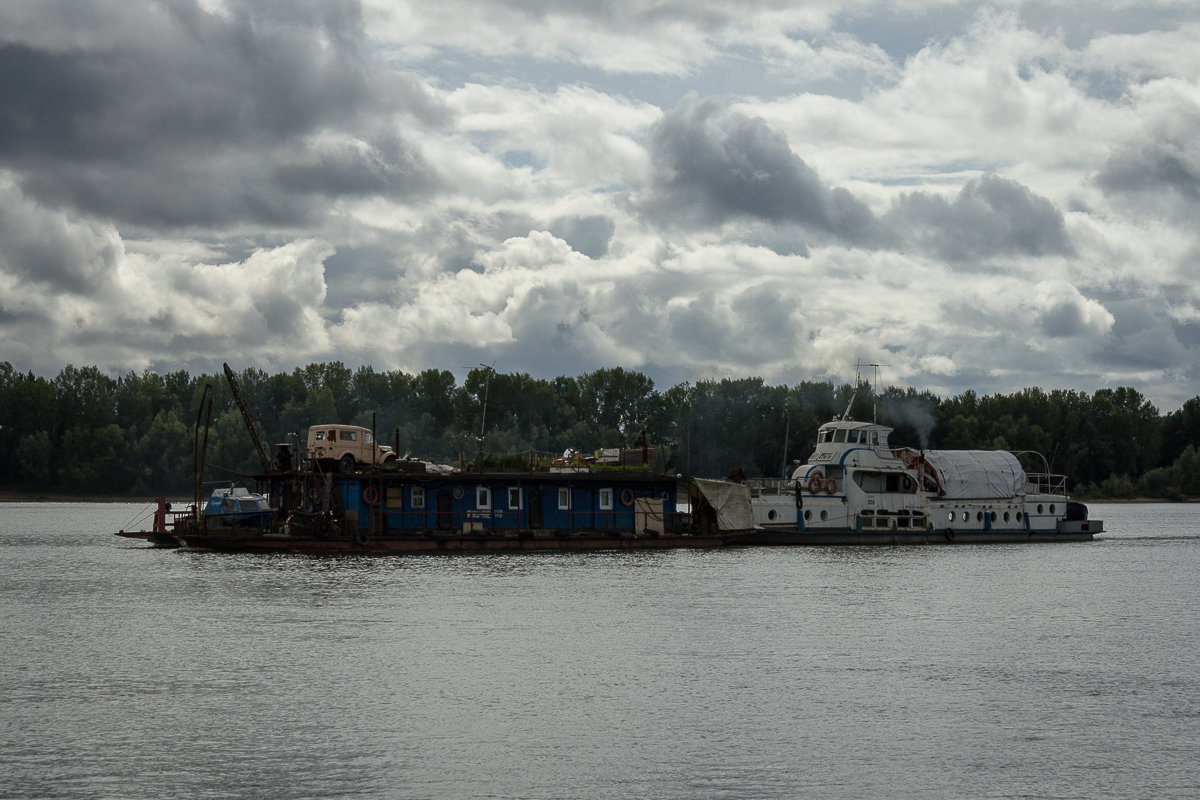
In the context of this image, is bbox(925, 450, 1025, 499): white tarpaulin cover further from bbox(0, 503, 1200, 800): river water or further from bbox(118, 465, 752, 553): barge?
bbox(0, 503, 1200, 800): river water

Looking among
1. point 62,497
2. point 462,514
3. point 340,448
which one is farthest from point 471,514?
point 62,497

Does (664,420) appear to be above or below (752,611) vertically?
above

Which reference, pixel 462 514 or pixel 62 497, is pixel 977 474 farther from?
pixel 62 497

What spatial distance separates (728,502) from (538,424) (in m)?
109

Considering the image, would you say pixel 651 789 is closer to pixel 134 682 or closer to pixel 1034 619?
pixel 134 682

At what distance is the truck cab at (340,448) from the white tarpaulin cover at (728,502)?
64.0ft

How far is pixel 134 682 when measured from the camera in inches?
1259

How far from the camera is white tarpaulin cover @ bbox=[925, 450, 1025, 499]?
77.6m

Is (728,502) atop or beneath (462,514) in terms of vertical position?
atop

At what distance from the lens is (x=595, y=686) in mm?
31734

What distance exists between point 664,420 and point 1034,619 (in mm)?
138464

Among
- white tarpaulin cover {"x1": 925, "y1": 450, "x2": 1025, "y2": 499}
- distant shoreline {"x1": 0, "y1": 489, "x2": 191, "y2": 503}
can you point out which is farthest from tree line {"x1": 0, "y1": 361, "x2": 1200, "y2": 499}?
white tarpaulin cover {"x1": 925, "y1": 450, "x2": 1025, "y2": 499}

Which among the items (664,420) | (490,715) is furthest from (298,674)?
(664,420)

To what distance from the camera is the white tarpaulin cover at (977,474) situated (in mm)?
A: 77562
